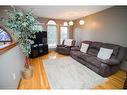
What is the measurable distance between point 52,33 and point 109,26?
13.6ft

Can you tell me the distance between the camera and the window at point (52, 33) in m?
7.02

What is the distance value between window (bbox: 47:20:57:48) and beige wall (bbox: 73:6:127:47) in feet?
8.15

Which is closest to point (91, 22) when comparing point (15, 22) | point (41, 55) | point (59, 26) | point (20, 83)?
point (59, 26)

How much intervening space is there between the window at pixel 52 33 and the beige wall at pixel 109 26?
248cm

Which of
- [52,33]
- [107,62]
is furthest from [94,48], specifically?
[52,33]

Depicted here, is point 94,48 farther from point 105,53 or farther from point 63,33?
point 63,33

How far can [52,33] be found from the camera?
23.7ft

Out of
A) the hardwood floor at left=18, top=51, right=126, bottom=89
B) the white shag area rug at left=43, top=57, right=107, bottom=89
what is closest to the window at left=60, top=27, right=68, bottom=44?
the white shag area rug at left=43, top=57, right=107, bottom=89

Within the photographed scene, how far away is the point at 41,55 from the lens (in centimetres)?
587

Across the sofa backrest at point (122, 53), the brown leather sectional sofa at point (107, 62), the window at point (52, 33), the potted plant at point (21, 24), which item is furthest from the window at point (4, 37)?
the sofa backrest at point (122, 53)

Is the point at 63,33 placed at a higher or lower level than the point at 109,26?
lower
